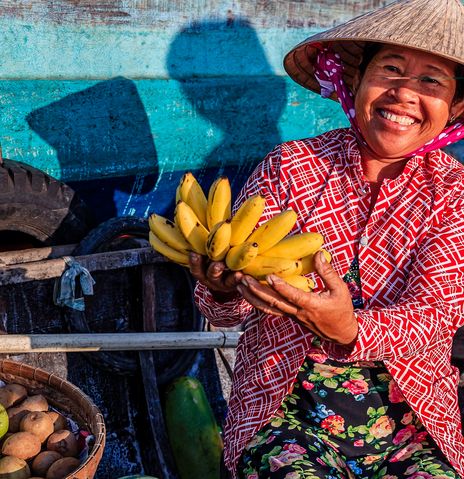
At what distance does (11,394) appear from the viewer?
2611mm

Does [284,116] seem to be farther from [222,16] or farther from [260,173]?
[260,173]

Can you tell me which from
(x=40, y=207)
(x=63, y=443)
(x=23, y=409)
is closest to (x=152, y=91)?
(x=40, y=207)

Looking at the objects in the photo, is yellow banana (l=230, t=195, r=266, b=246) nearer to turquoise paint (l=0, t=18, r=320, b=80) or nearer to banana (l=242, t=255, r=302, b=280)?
banana (l=242, t=255, r=302, b=280)

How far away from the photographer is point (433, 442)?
7.86 feet

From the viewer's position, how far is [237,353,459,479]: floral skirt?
7.74ft

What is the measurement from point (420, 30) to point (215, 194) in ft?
2.67

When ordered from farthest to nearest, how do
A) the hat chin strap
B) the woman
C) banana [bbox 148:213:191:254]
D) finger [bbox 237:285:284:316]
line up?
the hat chin strap, the woman, banana [bbox 148:213:191:254], finger [bbox 237:285:284:316]

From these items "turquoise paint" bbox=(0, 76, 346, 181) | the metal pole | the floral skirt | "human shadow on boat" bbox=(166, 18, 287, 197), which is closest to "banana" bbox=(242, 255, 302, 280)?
the floral skirt

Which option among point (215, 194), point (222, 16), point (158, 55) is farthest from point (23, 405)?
point (222, 16)

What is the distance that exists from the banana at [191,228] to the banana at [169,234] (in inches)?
2.1

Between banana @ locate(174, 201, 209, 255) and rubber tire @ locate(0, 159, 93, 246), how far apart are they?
141cm

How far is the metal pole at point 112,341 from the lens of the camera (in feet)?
9.82

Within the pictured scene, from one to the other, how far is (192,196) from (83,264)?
1.28 metres

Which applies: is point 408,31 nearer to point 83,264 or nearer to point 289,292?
point 289,292
